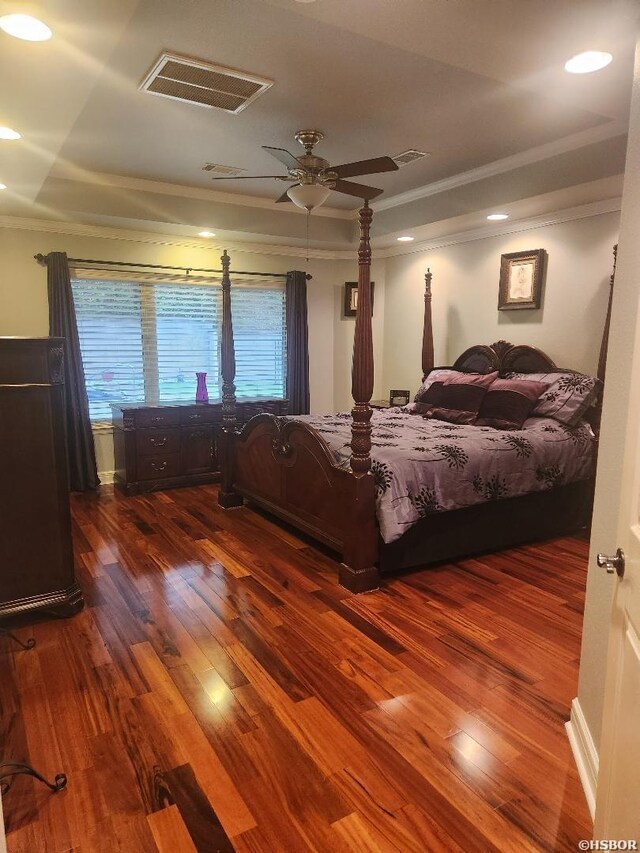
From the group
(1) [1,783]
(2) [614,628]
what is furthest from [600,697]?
(1) [1,783]

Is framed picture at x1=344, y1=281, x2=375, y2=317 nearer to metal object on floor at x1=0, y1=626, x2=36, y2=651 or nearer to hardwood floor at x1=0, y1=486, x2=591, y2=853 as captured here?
hardwood floor at x1=0, y1=486, x2=591, y2=853

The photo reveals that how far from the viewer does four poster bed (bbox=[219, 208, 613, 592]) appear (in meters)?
3.09

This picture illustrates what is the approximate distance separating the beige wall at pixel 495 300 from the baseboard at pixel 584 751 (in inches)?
119

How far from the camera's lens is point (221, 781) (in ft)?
5.72

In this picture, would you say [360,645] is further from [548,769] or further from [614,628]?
[614,628]

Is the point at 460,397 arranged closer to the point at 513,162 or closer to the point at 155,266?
the point at 513,162

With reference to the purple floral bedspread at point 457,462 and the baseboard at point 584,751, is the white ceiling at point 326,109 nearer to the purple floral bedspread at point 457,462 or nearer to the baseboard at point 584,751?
the purple floral bedspread at point 457,462

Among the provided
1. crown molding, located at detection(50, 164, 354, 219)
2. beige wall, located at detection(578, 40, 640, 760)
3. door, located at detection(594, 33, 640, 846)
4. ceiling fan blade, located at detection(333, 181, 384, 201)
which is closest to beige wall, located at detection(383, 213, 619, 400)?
crown molding, located at detection(50, 164, 354, 219)

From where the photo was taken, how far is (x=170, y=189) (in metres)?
4.67

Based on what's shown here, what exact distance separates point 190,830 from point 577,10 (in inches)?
119

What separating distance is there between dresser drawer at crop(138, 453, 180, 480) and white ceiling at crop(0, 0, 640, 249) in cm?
210

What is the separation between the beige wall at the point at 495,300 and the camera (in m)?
4.18

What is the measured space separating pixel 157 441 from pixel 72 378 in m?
0.93

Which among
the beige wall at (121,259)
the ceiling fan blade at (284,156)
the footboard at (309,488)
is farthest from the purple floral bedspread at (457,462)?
the beige wall at (121,259)
